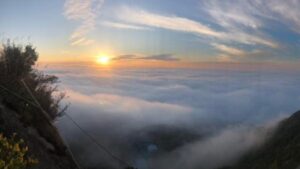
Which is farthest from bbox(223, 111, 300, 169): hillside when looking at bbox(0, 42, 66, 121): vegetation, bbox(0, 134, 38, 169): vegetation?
bbox(0, 134, 38, 169): vegetation

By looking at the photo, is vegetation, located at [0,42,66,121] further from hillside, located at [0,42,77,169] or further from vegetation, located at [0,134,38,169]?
vegetation, located at [0,134,38,169]

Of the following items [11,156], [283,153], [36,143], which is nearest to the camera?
[11,156]

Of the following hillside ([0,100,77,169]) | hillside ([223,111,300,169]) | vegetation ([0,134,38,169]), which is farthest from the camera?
hillside ([223,111,300,169])

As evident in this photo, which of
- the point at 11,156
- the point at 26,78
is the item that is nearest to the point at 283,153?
the point at 26,78

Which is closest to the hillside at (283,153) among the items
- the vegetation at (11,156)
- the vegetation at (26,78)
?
the vegetation at (26,78)

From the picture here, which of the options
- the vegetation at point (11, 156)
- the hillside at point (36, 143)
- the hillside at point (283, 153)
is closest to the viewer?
the vegetation at point (11, 156)

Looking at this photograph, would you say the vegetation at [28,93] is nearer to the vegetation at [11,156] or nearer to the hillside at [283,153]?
the vegetation at [11,156]

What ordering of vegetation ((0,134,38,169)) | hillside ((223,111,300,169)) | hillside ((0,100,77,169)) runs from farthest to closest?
1. hillside ((223,111,300,169))
2. hillside ((0,100,77,169))
3. vegetation ((0,134,38,169))

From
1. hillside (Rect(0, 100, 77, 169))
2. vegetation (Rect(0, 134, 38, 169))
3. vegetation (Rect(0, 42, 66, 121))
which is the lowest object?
vegetation (Rect(0, 134, 38, 169))

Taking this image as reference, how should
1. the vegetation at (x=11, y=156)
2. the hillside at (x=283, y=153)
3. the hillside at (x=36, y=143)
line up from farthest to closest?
the hillside at (x=283, y=153) → the hillside at (x=36, y=143) → the vegetation at (x=11, y=156)

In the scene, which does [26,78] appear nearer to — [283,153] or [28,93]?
[28,93]

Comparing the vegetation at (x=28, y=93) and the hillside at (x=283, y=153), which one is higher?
the hillside at (x=283, y=153)
